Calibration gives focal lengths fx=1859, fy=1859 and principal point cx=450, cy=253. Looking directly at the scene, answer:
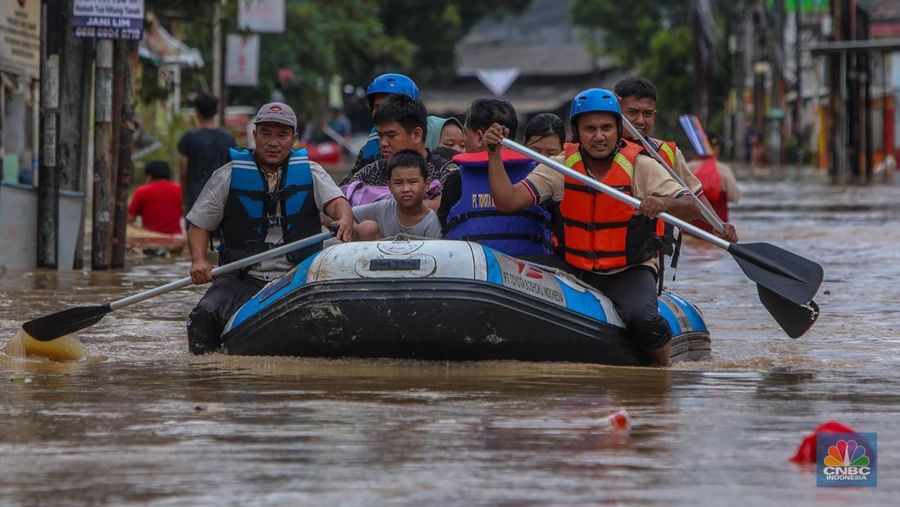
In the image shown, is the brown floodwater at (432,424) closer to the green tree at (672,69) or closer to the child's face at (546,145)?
the child's face at (546,145)

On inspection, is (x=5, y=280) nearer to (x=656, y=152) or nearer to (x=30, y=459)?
(x=656, y=152)

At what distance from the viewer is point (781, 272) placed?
29.7 feet

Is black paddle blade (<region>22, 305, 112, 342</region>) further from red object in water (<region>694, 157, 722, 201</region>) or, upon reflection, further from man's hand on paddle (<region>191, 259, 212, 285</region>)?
red object in water (<region>694, 157, 722, 201</region>)

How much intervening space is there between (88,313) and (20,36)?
630 cm

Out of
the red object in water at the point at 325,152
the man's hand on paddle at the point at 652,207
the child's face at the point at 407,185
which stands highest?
the red object in water at the point at 325,152

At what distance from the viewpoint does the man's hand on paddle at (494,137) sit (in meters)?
8.40

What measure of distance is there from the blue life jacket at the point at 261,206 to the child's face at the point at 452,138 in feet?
4.75

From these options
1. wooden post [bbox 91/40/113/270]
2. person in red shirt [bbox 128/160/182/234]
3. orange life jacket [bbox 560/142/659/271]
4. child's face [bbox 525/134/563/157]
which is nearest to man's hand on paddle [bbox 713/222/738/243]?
orange life jacket [bbox 560/142/659/271]

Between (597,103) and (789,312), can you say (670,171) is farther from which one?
(789,312)

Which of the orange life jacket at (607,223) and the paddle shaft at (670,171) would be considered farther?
the paddle shaft at (670,171)

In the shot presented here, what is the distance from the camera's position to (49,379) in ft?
27.2

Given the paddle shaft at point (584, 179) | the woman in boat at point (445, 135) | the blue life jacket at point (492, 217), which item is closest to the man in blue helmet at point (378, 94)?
the woman in boat at point (445, 135)

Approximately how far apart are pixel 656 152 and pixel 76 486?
4.41 metres

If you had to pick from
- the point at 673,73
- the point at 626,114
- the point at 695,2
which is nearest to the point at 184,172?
the point at 626,114
